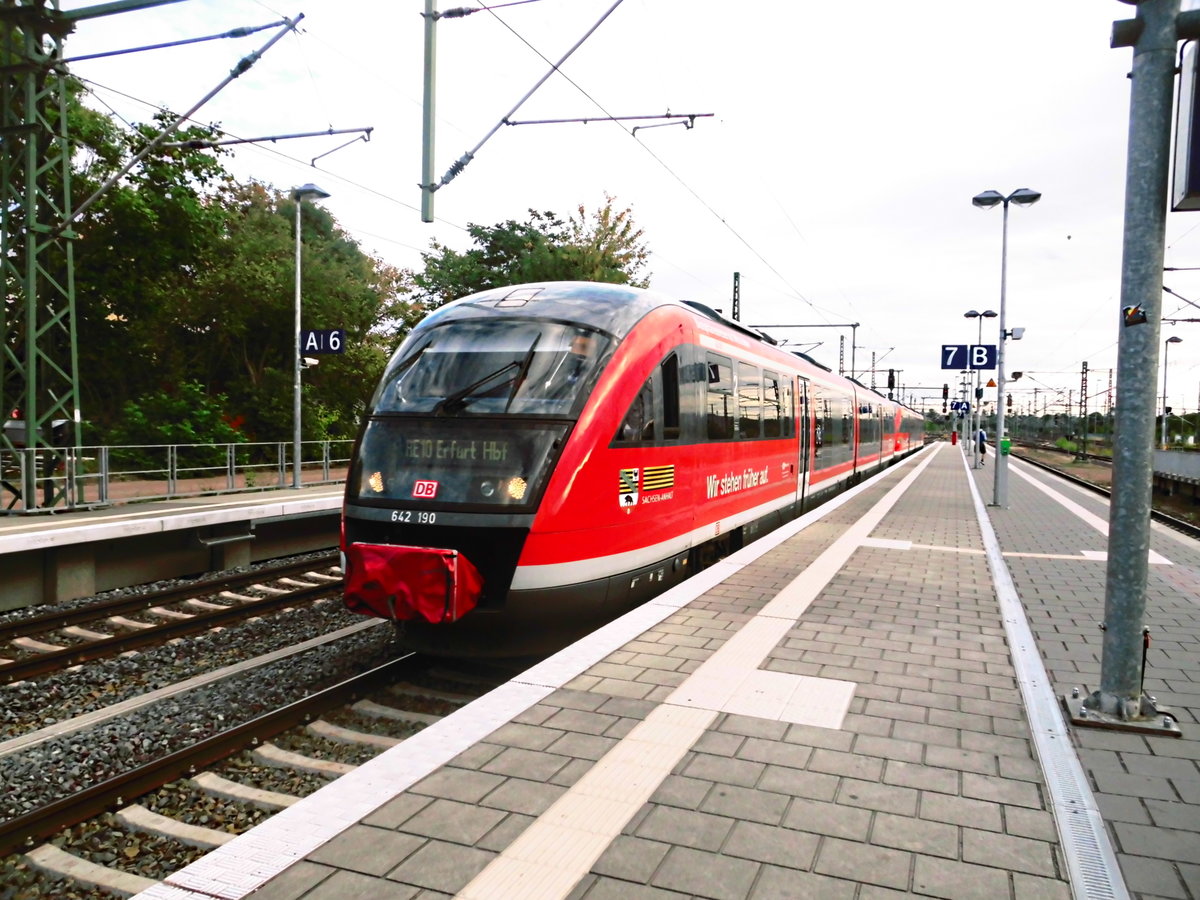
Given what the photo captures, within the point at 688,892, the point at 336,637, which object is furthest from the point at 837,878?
the point at 336,637

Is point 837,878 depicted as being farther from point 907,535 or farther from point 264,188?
point 264,188

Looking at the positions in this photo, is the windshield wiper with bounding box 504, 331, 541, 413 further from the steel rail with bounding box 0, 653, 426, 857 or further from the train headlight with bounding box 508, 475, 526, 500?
the steel rail with bounding box 0, 653, 426, 857

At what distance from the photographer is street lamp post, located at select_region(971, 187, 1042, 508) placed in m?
18.1

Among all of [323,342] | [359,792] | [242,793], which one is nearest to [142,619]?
[242,793]

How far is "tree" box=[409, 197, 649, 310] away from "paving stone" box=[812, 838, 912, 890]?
28858 millimetres

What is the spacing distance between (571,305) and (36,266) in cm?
1034

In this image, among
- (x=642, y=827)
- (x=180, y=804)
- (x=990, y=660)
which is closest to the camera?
(x=642, y=827)

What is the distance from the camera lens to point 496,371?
7039 millimetres

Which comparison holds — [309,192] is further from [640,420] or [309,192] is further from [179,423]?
[640,420]

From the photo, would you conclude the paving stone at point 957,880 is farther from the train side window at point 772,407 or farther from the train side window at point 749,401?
the train side window at point 772,407

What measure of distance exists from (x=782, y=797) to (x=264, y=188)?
40.0 meters

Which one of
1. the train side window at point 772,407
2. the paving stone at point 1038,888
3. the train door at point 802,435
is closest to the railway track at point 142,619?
the train side window at point 772,407

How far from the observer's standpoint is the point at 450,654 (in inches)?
263

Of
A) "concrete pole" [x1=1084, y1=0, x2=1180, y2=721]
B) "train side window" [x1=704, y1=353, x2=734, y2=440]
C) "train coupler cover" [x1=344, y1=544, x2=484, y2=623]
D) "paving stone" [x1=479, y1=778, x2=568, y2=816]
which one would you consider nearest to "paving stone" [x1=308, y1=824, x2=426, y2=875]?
"paving stone" [x1=479, y1=778, x2=568, y2=816]
